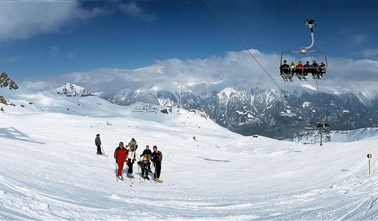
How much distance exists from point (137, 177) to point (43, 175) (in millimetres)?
6356

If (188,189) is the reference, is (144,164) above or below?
above

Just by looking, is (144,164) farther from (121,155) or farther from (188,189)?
(188,189)

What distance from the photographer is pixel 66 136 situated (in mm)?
37375

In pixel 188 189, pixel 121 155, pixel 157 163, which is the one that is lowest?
pixel 188 189

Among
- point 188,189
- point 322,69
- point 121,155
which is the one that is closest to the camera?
point 188,189

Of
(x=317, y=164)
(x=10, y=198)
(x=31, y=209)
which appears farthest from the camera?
(x=317, y=164)

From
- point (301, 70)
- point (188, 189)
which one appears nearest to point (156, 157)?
point (188, 189)

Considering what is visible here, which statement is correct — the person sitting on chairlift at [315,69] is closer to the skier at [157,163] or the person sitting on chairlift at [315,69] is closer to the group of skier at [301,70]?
the group of skier at [301,70]

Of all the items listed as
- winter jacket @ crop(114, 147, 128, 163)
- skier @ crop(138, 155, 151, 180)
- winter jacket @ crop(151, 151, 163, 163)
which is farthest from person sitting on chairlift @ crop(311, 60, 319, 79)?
winter jacket @ crop(114, 147, 128, 163)

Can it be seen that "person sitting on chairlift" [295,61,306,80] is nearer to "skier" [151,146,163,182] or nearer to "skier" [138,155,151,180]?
"skier" [151,146,163,182]

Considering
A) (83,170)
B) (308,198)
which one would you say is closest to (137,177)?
(83,170)

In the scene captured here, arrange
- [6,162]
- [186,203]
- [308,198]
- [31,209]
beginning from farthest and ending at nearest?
[6,162], [308,198], [186,203], [31,209]

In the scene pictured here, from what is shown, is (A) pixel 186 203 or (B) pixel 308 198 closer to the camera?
(A) pixel 186 203

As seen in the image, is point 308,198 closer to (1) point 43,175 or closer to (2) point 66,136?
(1) point 43,175
